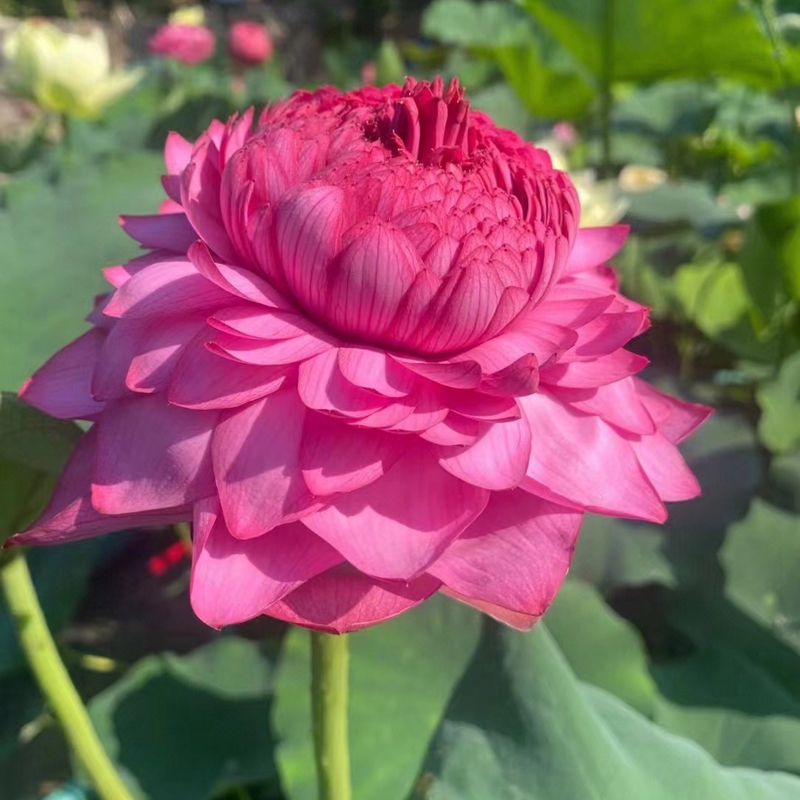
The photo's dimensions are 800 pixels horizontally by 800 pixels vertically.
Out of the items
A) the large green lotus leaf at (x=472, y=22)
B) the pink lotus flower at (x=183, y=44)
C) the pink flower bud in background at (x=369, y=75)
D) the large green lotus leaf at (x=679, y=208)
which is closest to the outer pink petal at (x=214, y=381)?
the large green lotus leaf at (x=679, y=208)

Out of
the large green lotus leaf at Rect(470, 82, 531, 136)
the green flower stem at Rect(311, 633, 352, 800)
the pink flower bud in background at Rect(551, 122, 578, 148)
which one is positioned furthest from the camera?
the pink flower bud in background at Rect(551, 122, 578, 148)

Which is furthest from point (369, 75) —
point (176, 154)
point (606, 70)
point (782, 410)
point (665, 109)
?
point (176, 154)

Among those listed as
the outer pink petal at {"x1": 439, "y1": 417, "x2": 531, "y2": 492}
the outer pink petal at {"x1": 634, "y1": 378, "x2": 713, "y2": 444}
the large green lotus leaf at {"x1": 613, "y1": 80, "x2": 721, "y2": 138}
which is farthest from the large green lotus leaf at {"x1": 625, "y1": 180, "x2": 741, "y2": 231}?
the outer pink petal at {"x1": 439, "y1": 417, "x2": 531, "y2": 492}

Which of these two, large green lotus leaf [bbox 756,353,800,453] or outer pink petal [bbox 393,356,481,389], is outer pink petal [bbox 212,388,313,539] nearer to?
→ outer pink petal [bbox 393,356,481,389]

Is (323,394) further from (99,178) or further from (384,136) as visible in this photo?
(99,178)

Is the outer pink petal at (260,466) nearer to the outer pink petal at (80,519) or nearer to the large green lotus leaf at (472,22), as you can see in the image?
the outer pink petal at (80,519)
